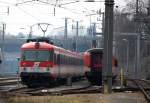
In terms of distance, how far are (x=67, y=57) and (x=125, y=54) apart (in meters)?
60.0

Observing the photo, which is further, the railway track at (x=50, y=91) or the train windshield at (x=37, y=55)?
the train windshield at (x=37, y=55)

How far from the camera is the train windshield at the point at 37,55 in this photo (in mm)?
35938

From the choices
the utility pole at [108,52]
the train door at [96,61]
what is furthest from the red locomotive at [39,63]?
the utility pole at [108,52]

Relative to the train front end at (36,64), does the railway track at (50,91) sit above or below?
below

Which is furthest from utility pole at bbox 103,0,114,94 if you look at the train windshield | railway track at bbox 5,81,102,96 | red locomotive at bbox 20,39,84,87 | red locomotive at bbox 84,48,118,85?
red locomotive at bbox 84,48,118,85

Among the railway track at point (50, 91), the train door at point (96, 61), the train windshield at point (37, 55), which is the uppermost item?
the train windshield at point (37, 55)

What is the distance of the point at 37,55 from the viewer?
36.2 m

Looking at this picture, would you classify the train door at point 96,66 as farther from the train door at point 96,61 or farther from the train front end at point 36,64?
the train front end at point 36,64

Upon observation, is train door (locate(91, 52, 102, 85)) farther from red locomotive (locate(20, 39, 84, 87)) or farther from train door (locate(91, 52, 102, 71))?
red locomotive (locate(20, 39, 84, 87))

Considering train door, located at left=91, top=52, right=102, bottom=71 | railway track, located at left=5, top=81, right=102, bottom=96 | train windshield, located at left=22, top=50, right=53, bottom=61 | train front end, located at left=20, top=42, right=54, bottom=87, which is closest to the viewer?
railway track, located at left=5, top=81, right=102, bottom=96

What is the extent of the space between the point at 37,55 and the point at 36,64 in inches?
33.6

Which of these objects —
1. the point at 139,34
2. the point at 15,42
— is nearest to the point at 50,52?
the point at 139,34

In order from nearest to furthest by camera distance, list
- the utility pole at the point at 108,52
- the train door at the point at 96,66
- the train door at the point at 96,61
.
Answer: the utility pole at the point at 108,52
the train door at the point at 96,66
the train door at the point at 96,61

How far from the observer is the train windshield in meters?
35.9
